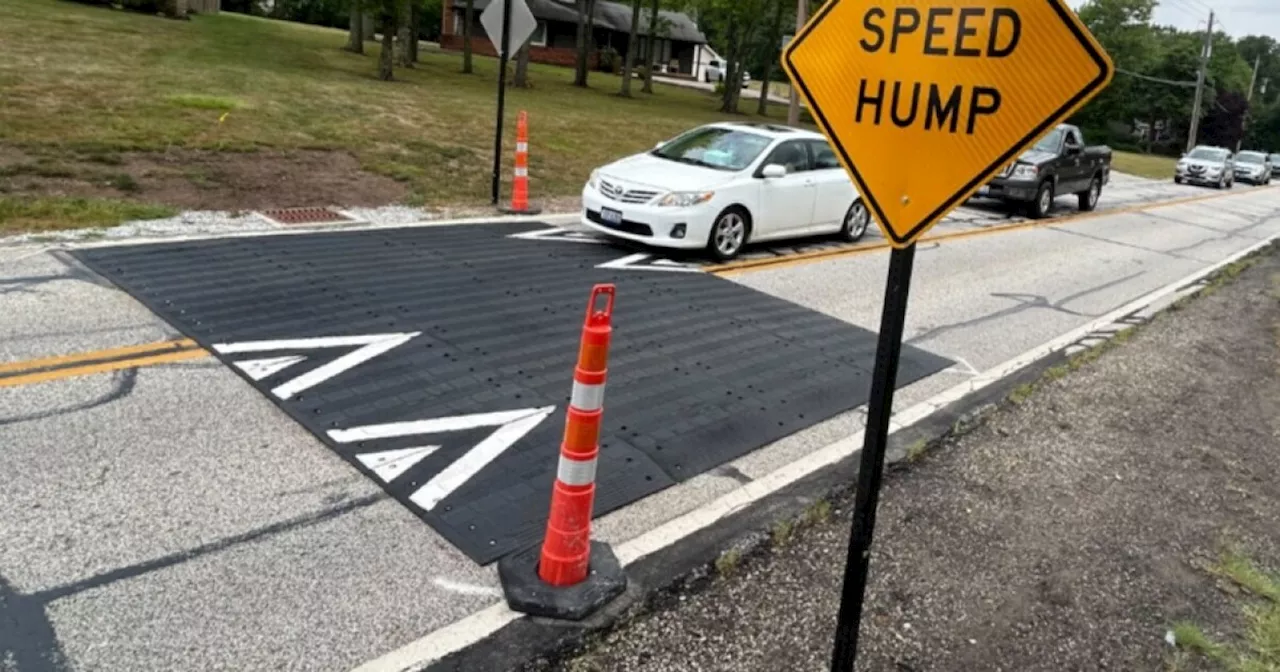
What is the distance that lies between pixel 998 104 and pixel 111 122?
47.7 ft

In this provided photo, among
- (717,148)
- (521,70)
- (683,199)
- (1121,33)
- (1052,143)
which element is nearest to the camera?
(683,199)

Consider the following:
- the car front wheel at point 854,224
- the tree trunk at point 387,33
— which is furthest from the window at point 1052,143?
the tree trunk at point 387,33

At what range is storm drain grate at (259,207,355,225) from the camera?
1038cm

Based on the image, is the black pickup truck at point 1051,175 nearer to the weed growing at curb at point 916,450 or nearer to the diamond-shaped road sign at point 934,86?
the weed growing at curb at point 916,450

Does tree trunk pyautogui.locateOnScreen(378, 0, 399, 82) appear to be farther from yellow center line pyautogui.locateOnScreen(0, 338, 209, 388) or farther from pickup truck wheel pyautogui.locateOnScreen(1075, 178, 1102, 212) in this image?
yellow center line pyautogui.locateOnScreen(0, 338, 209, 388)

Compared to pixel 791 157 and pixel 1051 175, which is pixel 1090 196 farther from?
pixel 791 157

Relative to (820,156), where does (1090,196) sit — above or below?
below

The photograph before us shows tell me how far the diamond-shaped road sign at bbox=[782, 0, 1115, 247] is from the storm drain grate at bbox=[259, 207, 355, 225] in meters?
8.51

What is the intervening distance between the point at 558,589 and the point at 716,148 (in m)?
8.47

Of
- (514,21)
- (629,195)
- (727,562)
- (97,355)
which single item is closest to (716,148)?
(629,195)

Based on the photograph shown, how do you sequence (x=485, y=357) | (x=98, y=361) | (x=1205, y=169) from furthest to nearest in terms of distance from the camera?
(x=1205, y=169) < (x=485, y=357) < (x=98, y=361)

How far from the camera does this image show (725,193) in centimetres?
1046

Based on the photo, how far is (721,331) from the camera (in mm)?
7758

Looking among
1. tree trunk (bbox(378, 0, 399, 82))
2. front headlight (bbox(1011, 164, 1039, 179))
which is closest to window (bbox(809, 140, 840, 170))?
front headlight (bbox(1011, 164, 1039, 179))
